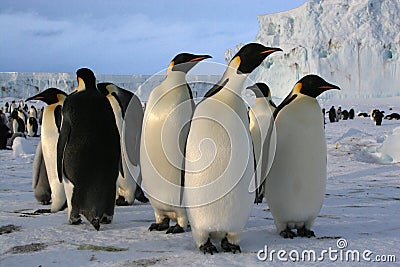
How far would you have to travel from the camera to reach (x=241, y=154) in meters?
2.82

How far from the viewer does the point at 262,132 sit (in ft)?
14.5

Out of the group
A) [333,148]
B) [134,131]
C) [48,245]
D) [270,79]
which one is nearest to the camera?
[48,245]

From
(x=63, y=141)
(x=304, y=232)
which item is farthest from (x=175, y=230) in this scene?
(x=63, y=141)

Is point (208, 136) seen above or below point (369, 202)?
above

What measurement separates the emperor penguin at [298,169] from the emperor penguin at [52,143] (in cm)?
189

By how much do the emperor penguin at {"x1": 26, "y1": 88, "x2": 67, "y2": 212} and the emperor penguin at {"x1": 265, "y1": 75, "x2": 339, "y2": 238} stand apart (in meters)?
1.89

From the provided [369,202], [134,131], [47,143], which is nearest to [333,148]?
[369,202]

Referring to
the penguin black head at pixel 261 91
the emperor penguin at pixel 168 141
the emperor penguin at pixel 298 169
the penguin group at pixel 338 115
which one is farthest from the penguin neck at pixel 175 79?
the penguin group at pixel 338 115

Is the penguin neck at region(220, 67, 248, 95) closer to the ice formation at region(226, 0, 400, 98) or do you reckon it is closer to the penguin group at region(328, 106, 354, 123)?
the penguin group at region(328, 106, 354, 123)

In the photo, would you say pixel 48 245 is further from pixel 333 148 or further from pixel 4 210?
pixel 333 148

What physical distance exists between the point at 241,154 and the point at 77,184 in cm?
134

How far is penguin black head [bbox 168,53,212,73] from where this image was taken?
341cm

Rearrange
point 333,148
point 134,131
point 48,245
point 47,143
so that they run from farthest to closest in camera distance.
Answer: point 333,148 → point 134,131 → point 47,143 → point 48,245

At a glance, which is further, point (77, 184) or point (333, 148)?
point (333, 148)
